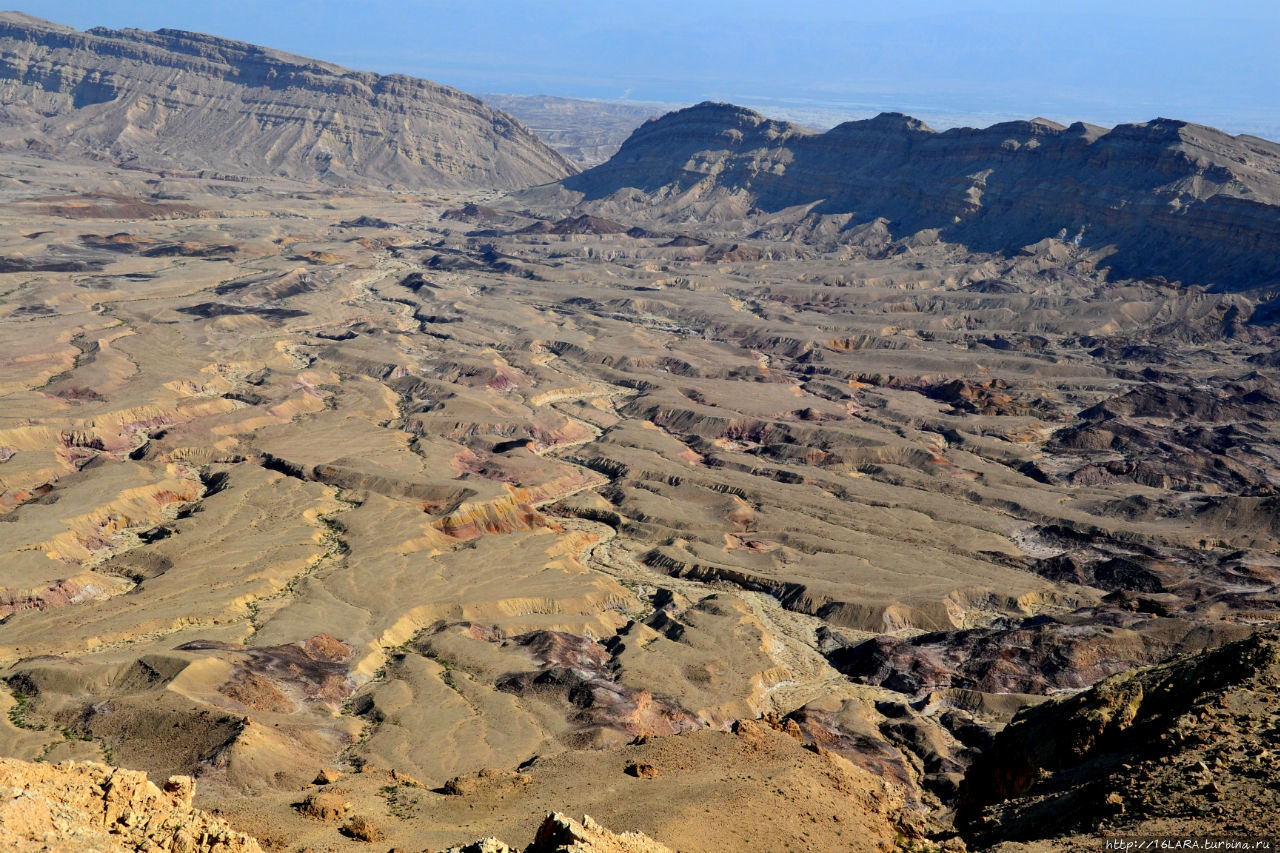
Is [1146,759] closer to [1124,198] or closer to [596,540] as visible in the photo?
[596,540]

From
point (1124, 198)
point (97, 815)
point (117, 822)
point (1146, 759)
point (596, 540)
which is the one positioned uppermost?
point (1124, 198)

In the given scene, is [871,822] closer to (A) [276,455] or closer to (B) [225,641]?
(B) [225,641]

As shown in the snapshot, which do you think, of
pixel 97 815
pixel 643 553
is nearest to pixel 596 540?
pixel 643 553

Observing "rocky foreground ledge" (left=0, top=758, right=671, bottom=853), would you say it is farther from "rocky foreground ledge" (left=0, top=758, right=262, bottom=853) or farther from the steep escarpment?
the steep escarpment

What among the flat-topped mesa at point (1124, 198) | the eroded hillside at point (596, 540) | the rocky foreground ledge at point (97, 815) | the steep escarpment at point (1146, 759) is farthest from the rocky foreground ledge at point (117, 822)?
the flat-topped mesa at point (1124, 198)

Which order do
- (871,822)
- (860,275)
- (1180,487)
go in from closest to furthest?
(871,822) < (1180,487) < (860,275)

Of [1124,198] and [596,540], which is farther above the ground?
[1124,198]

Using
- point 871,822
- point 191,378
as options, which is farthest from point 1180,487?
point 191,378

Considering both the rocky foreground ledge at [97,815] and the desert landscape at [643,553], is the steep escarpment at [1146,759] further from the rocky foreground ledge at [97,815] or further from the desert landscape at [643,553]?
the rocky foreground ledge at [97,815]

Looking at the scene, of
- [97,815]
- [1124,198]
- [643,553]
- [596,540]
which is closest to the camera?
[97,815]
